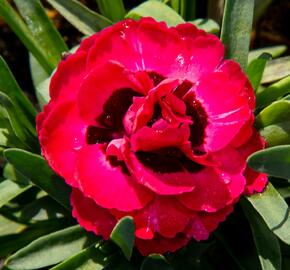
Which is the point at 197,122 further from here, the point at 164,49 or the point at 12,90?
the point at 12,90

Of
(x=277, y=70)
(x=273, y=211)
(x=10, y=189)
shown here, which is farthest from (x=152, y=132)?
(x=277, y=70)

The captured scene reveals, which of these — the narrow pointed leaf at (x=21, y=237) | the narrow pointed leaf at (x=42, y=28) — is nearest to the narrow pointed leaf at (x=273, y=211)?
the narrow pointed leaf at (x=21, y=237)

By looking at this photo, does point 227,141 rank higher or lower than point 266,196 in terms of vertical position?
higher

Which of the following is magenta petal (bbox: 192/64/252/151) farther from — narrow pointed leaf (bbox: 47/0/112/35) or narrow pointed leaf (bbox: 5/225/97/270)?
narrow pointed leaf (bbox: 47/0/112/35)

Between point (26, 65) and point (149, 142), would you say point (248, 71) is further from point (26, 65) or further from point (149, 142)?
point (26, 65)

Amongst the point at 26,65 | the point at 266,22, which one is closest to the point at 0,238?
the point at 26,65

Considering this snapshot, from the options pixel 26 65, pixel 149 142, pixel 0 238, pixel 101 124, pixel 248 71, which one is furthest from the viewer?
pixel 26 65
